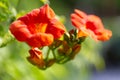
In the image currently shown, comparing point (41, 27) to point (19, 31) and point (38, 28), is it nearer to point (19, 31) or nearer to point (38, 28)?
point (38, 28)

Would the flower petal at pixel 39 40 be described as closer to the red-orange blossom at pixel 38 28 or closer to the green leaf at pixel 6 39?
the red-orange blossom at pixel 38 28

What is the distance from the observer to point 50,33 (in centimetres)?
182

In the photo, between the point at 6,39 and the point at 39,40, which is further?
the point at 6,39

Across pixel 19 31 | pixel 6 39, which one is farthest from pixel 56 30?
pixel 6 39

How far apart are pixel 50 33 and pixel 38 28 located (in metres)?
0.10

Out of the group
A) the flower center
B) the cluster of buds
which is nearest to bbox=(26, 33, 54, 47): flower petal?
the cluster of buds

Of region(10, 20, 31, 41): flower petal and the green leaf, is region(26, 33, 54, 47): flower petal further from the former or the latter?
the green leaf

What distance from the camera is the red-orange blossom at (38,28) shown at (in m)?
1.77

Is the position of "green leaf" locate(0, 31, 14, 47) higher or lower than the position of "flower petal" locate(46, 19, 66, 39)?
higher

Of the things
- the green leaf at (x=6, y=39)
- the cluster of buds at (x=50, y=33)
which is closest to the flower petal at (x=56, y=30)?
the cluster of buds at (x=50, y=33)

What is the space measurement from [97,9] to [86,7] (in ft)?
1.48

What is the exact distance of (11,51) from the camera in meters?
2.69

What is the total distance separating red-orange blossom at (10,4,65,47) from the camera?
1.77 meters

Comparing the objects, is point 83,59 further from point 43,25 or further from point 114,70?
point 114,70
